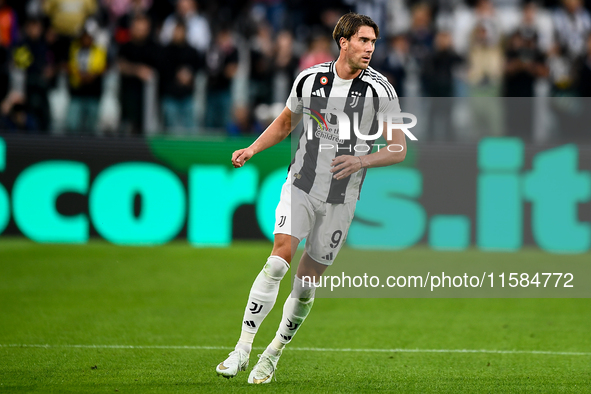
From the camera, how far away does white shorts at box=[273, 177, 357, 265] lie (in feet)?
19.7

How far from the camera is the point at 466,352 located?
748cm

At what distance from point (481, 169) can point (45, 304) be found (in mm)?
6705

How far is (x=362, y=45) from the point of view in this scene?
5875 millimetres

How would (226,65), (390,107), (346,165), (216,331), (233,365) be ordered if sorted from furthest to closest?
(226,65) → (216,331) → (390,107) → (346,165) → (233,365)

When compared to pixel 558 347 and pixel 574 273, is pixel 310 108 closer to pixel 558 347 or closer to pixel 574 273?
pixel 558 347

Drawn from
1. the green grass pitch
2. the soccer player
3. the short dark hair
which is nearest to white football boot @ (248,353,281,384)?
the soccer player

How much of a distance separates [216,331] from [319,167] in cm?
291

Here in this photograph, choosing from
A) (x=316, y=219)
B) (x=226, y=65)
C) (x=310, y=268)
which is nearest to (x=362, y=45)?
(x=316, y=219)

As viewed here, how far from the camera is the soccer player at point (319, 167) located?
19.4 ft

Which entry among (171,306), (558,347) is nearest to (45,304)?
(171,306)

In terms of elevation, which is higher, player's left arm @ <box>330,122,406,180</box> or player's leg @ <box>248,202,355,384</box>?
player's left arm @ <box>330,122,406,180</box>

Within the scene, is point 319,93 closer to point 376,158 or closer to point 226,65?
point 376,158

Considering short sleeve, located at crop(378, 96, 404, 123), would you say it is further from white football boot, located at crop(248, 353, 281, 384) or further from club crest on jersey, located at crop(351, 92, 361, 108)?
white football boot, located at crop(248, 353, 281, 384)

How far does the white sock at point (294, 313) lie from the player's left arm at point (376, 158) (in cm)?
88
